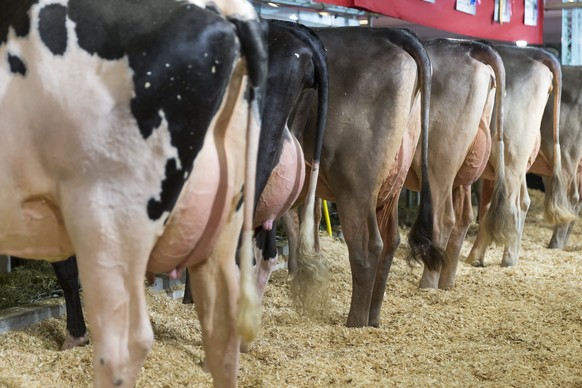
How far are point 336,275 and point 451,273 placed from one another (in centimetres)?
90

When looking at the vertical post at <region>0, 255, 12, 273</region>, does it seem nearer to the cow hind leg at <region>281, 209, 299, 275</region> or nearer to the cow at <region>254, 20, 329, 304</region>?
the cow hind leg at <region>281, 209, 299, 275</region>

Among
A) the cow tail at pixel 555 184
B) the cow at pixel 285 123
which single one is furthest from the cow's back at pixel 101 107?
the cow tail at pixel 555 184

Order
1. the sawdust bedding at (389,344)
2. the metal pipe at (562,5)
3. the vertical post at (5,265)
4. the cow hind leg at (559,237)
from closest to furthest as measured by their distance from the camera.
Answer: the sawdust bedding at (389,344) → the vertical post at (5,265) → the cow hind leg at (559,237) → the metal pipe at (562,5)

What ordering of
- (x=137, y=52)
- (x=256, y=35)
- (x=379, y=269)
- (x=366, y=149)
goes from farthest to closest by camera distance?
(x=379, y=269) < (x=366, y=149) < (x=256, y=35) < (x=137, y=52)

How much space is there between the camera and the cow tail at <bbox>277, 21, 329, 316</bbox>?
4273mm

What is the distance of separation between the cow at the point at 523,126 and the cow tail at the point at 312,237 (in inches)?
129

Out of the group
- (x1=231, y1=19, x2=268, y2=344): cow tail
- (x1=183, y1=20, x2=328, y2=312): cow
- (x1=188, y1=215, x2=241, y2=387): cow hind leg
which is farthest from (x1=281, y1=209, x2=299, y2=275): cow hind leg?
(x1=231, y1=19, x2=268, y2=344): cow tail

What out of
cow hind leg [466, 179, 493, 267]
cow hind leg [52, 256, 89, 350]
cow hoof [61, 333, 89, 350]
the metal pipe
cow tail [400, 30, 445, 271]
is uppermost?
the metal pipe

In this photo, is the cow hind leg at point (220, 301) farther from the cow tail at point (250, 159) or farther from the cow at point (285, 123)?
the cow at point (285, 123)

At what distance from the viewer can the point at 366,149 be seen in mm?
5023

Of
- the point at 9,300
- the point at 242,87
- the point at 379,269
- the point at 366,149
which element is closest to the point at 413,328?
the point at 379,269

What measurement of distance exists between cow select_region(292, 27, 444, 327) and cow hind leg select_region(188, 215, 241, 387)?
6.78ft

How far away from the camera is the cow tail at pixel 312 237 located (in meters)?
4.27

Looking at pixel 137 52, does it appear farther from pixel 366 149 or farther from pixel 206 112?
pixel 366 149
